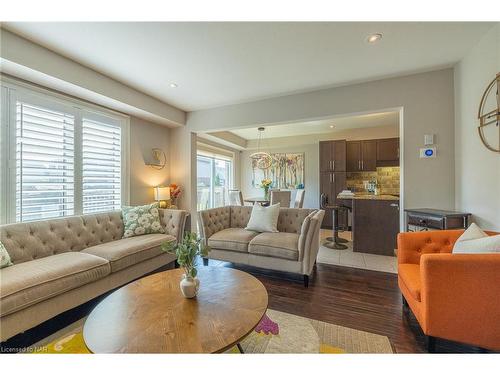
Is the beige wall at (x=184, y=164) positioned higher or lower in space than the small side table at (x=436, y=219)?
higher

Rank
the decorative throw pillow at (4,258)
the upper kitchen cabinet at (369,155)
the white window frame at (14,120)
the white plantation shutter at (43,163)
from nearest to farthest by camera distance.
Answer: the decorative throw pillow at (4,258) → the white window frame at (14,120) → the white plantation shutter at (43,163) → the upper kitchen cabinet at (369,155)

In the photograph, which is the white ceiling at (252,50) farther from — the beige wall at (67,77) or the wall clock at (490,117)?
the wall clock at (490,117)

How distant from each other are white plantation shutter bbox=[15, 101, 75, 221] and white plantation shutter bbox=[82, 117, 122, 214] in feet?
0.61

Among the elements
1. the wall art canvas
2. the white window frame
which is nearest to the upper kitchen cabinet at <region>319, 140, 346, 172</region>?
the wall art canvas

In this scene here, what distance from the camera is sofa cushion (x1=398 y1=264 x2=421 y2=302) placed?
1.57 meters

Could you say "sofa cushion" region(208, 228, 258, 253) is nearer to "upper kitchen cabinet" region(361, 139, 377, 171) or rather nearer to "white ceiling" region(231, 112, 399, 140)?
"white ceiling" region(231, 112, 399, 140)

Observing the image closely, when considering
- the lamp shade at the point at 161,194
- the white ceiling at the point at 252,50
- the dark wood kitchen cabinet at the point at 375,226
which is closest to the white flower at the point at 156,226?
the lamp shade at the point at 161,194

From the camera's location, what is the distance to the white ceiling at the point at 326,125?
4938 millimetres

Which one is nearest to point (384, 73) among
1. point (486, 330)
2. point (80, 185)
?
point (486, 330)

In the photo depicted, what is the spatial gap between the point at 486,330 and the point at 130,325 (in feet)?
6.87

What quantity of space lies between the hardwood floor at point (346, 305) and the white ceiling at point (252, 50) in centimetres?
267

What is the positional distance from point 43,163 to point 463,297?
415 centimetres

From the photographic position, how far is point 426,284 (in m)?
1.39
